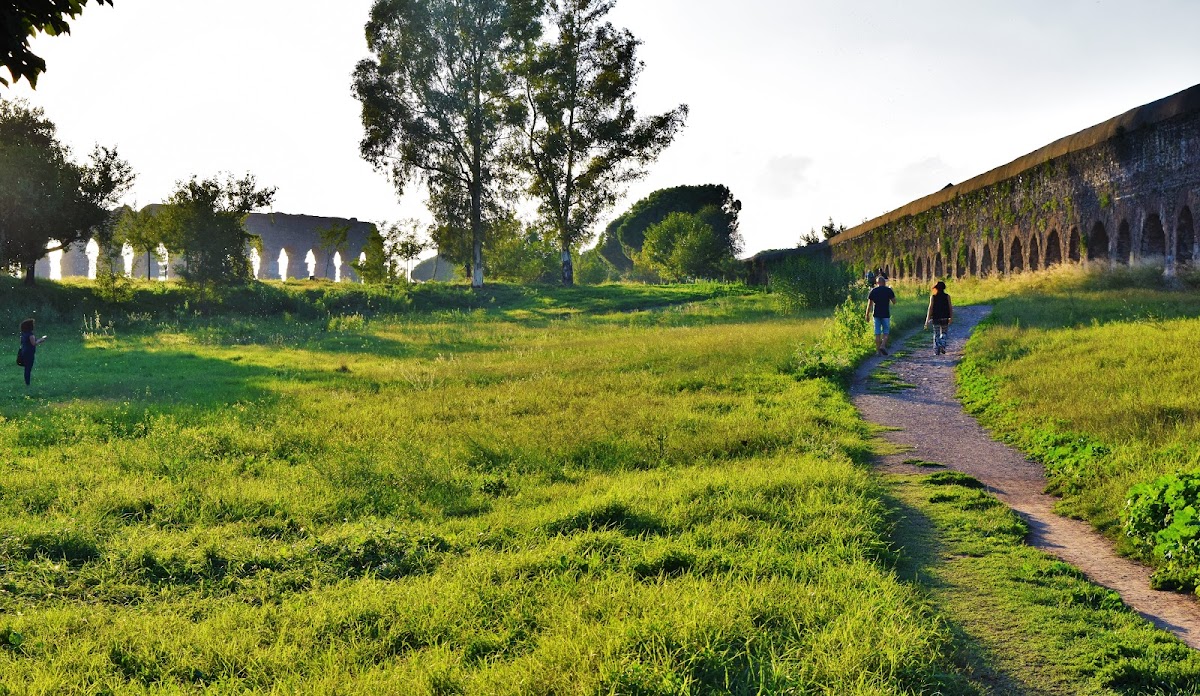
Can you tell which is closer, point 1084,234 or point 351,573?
point 351,573

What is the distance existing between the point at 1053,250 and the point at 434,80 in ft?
80.9

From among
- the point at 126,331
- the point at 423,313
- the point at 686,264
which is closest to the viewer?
the point at 126,331

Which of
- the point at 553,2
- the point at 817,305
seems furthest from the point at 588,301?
the point at 553,2

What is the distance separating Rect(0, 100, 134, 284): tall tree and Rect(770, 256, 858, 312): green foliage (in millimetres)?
23866

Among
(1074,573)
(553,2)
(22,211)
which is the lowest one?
(1074,573)

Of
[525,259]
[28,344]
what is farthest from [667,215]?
[28,344]

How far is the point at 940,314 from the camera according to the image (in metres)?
14.5

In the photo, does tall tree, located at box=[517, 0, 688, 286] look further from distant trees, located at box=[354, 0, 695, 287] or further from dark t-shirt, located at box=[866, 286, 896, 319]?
dark t-shirt, located at box=[866, 286, 896, 319]

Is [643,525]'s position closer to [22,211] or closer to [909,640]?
[909,640]

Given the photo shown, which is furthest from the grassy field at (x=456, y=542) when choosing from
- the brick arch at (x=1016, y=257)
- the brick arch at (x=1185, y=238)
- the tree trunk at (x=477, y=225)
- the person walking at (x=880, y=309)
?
the tree trunk at (x=477, y=225)

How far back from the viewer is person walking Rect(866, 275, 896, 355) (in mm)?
15164

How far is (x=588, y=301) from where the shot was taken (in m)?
34.2

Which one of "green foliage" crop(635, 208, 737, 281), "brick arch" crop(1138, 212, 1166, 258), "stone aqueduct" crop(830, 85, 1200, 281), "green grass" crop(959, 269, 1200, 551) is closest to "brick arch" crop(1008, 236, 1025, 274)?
"stone aqueduct" crop(830, 85, 1200, 281)

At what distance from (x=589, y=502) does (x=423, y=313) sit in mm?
24888
